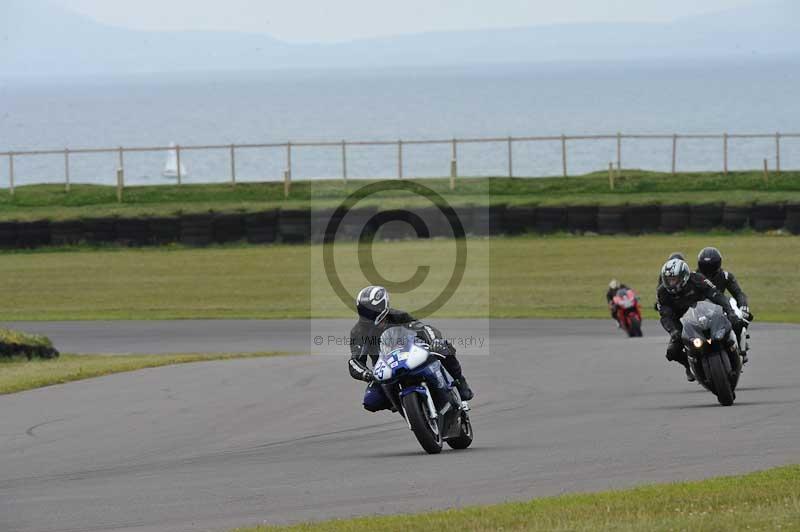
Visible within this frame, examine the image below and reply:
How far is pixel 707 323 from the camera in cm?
1431

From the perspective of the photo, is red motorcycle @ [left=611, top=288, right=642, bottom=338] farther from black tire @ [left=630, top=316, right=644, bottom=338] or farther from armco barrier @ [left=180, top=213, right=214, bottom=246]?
armco barrier @ [left=180, top=213, right=214, bottom=246]

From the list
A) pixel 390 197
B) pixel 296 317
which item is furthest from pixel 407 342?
pixel 390 197

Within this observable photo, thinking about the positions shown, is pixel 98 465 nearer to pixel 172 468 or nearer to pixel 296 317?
pixel 172 468

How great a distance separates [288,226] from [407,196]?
6.96 meters

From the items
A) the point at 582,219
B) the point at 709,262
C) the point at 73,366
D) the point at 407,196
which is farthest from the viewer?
the point at 407,196

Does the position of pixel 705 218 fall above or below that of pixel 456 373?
above

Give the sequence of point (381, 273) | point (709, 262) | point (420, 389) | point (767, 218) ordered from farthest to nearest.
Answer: point (767, 218)
point (381, 273)
point (709, 262)
point (420, 389)

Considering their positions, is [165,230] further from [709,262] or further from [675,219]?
[709,262]

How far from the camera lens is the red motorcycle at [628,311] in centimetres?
2530


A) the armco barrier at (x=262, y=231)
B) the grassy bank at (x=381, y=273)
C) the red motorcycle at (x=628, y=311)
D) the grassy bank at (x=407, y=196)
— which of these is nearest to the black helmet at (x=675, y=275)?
the red motorcycle at (x=628, y=311)

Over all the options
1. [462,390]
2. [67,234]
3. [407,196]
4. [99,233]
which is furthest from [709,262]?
[407,196]

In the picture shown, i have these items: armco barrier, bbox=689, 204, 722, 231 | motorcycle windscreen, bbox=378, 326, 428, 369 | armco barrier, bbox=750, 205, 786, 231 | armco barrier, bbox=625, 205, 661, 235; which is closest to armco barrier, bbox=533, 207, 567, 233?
armco barrier, bbox=625, 205, 661, 235

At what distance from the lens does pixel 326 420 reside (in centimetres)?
1548

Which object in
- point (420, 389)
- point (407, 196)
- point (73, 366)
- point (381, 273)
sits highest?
point (407, 196)
